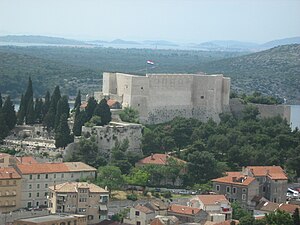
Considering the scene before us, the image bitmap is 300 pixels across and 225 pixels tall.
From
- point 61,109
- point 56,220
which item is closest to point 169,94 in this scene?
point 61,109

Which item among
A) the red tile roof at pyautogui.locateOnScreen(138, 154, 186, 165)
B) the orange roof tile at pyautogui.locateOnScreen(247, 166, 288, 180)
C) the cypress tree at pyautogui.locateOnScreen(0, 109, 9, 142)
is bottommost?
the orange roof tile at pyautogui.locateOnScreen(247, 166, 288, 180)

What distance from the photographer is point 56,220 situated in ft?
123

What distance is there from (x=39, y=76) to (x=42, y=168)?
66.3m

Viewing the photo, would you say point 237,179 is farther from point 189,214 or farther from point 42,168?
point 42,168

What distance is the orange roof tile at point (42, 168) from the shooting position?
4285 centimetres

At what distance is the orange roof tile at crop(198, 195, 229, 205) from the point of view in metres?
42.0

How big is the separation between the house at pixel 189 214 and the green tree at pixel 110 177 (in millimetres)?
3691

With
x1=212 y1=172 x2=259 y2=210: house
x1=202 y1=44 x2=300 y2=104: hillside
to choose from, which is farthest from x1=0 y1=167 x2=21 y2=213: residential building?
x1=202 y1=44 x2=300 y2=104: hillside

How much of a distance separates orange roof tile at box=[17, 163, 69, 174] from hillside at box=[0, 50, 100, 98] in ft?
161

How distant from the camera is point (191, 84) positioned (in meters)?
53.5

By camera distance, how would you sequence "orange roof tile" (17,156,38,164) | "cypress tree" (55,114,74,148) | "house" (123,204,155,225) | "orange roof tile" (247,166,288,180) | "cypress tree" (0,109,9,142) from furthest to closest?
1. "cypress tree" (0,109,9,142)
2. "cypress tree" (55,114,74,148)
3. "orange roof tile" (247,166,288,180)
4. "orange roof tile" (17,156,38,164)
5. "house" (123,204,155,225)

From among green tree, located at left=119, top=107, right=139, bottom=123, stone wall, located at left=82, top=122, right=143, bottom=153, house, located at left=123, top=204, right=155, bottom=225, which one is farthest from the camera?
green tree, located at left=119, top=107, right=139, bottom=123

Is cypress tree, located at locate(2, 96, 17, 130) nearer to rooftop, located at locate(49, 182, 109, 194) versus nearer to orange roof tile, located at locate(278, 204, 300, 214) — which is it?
rooftop, located at locate(49, 182, 109, 194)

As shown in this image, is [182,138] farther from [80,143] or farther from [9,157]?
[9,157]
